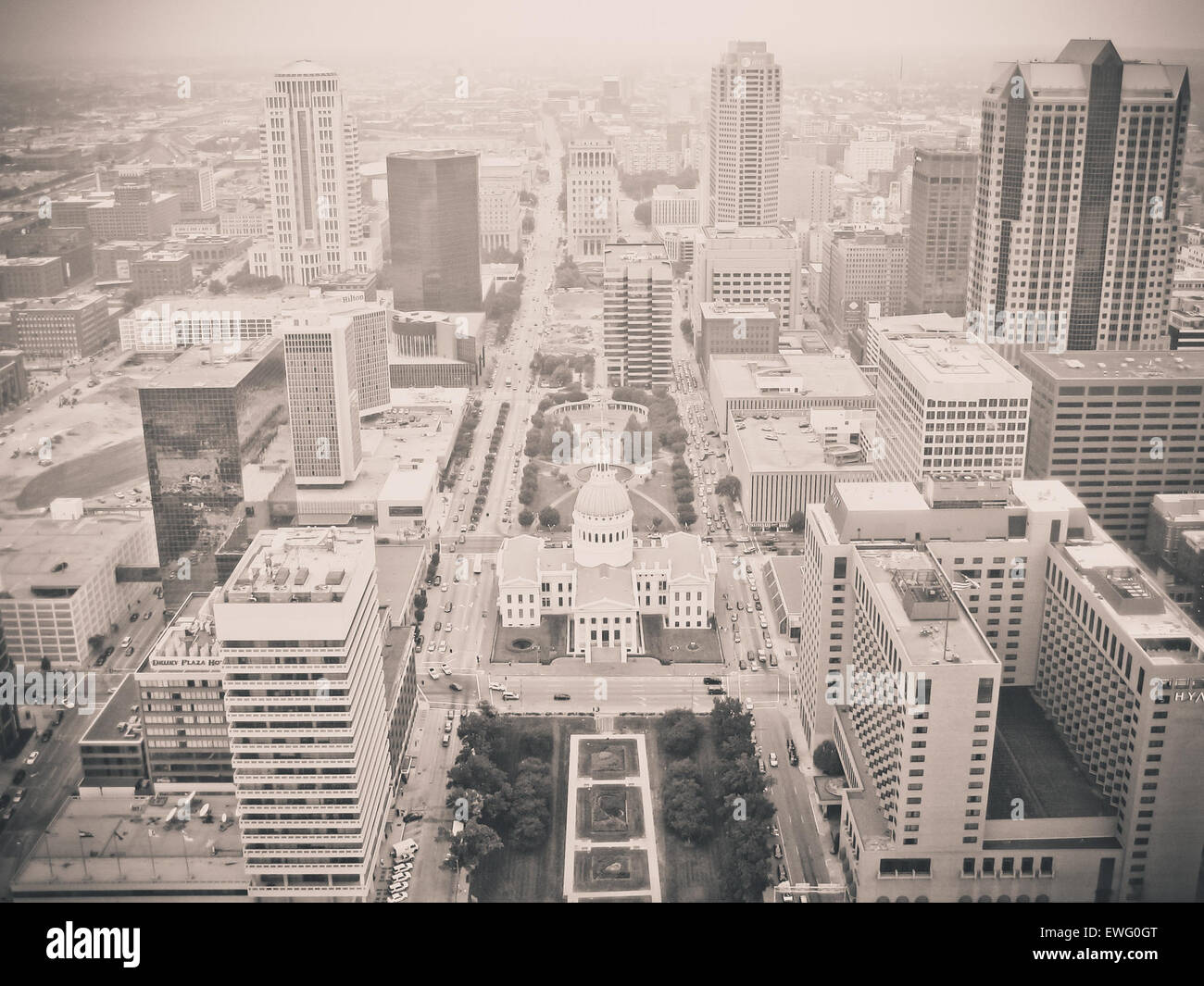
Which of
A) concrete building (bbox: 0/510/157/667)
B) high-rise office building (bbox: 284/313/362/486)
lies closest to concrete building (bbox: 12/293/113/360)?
high-rise office building (bbox: 284/313/362/486)

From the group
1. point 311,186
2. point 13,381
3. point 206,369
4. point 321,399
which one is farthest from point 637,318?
point 13,381

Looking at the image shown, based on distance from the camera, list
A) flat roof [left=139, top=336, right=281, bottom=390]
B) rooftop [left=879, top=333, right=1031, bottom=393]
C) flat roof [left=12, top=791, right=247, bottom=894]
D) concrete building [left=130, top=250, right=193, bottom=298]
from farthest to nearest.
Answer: concrete building [left=130, top=250, right=193, bottom=298] → flat roof [left=139, top=336, right=281, bottom=390] → rooftop [left=879, top=333, right=1031, bottom=393] → flat roof [left=12, top=791, right=247, bottom=894]

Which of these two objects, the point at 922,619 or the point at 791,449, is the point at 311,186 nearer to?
the point at 791,449

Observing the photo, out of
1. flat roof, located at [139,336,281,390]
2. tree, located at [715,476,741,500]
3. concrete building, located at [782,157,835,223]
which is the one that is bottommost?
tree, located at [715,476,741,500]

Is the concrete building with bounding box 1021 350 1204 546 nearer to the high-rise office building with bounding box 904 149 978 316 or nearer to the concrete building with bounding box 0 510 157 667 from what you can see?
the high-rise office building with bounding box 904 149 978 316

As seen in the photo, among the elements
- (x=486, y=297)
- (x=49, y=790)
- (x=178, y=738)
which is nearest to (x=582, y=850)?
(x=178, y=738)

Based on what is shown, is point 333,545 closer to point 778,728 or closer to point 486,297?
point 778,728

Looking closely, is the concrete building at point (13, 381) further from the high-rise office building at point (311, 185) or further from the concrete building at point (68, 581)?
the high-rise office building at point (311, 185)
